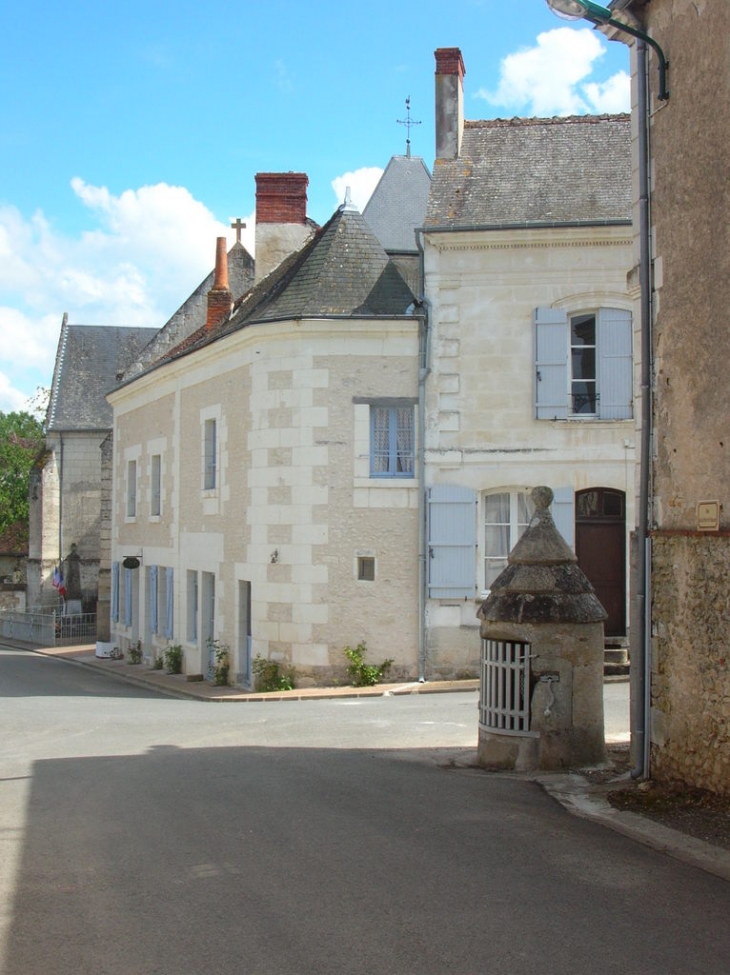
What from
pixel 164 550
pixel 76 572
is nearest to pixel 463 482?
pixel 164 550

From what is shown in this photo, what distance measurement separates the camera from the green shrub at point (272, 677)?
1770cm

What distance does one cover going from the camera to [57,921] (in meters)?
5.20

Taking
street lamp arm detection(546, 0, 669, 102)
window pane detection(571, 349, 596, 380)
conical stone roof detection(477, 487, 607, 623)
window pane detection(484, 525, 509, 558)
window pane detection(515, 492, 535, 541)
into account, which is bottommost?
conical stone roof detection(477, 487, 607, 623)

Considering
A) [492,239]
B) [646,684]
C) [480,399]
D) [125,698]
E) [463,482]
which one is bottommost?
[125,698]

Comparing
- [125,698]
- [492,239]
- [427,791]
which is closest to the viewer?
[427,791]

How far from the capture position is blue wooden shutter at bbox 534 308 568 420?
17.3m

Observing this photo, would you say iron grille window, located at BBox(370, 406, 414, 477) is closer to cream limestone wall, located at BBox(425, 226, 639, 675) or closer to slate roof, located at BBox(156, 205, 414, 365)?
cream limestone wall, located at BBox(425, 226, 639, 675)

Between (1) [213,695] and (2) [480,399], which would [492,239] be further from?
(1) [213,695]

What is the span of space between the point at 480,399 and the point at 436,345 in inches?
43.5

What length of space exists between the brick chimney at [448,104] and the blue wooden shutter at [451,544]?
237 inches

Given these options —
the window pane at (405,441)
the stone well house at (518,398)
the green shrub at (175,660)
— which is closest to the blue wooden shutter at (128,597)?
the green shrub at (175,660)

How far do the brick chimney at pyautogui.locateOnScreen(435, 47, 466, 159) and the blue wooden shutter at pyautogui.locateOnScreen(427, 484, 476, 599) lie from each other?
6.02 m

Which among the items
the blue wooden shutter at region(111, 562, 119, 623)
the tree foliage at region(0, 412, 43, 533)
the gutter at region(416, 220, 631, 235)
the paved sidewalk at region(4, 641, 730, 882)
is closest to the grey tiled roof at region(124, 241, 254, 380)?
the blue wooden shutter at region(111, 562, 119, 623)

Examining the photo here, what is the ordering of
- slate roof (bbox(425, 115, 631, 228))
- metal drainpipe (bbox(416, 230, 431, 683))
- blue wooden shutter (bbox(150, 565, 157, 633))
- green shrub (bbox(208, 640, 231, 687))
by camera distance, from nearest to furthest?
metal drainpipe (bbox(416, 230, 431, 683)) → slate roof (bbox(425, 115, 631, 228)) → green shrub (bbox(208, 640, 231, 687)) → blue wooden shutter (bbox(150, 565, 157, 633))
